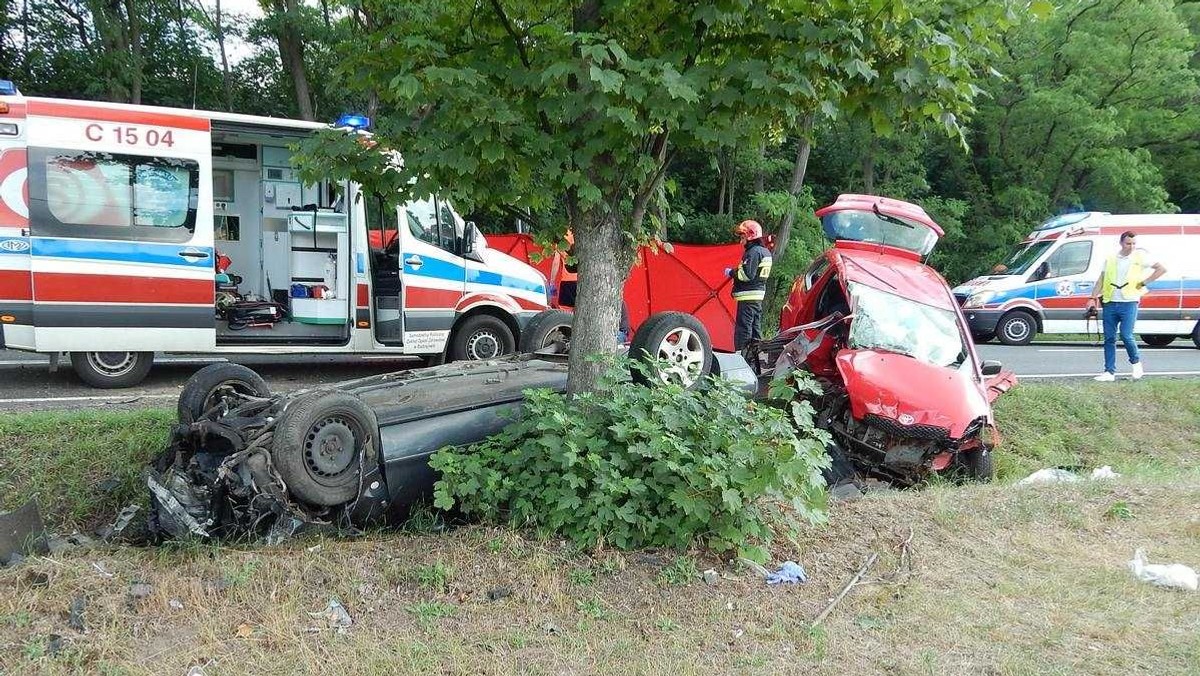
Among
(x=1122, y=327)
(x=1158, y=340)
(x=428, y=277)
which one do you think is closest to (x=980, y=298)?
(x=1158, y=340)

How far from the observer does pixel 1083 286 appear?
50.1 ft

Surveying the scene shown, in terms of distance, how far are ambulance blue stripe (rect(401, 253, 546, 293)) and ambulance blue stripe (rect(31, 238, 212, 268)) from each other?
2.11 m

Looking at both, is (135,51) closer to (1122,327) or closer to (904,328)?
(904,328)

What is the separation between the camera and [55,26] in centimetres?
1728

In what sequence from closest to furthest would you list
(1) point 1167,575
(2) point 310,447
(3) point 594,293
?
1. (1) point 1167,575
2. (2) point 310,447
3. (3) point 594,293

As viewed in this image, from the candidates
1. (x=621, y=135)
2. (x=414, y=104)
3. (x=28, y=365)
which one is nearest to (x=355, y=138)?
(x=414, y=104)

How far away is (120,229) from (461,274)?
132 inches

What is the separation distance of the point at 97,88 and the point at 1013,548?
18.0 meters

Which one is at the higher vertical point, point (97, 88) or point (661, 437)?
point (97, 88)

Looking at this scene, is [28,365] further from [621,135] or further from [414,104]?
[621,135]

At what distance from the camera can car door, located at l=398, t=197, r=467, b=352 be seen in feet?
28.2

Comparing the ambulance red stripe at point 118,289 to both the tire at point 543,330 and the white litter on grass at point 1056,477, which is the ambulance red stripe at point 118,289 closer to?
the tire at point 543,330

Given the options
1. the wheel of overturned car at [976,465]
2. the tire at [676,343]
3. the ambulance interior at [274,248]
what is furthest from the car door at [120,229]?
the wheel of overturned car at [976,465]

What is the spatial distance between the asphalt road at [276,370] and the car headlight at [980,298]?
1.25 meters
